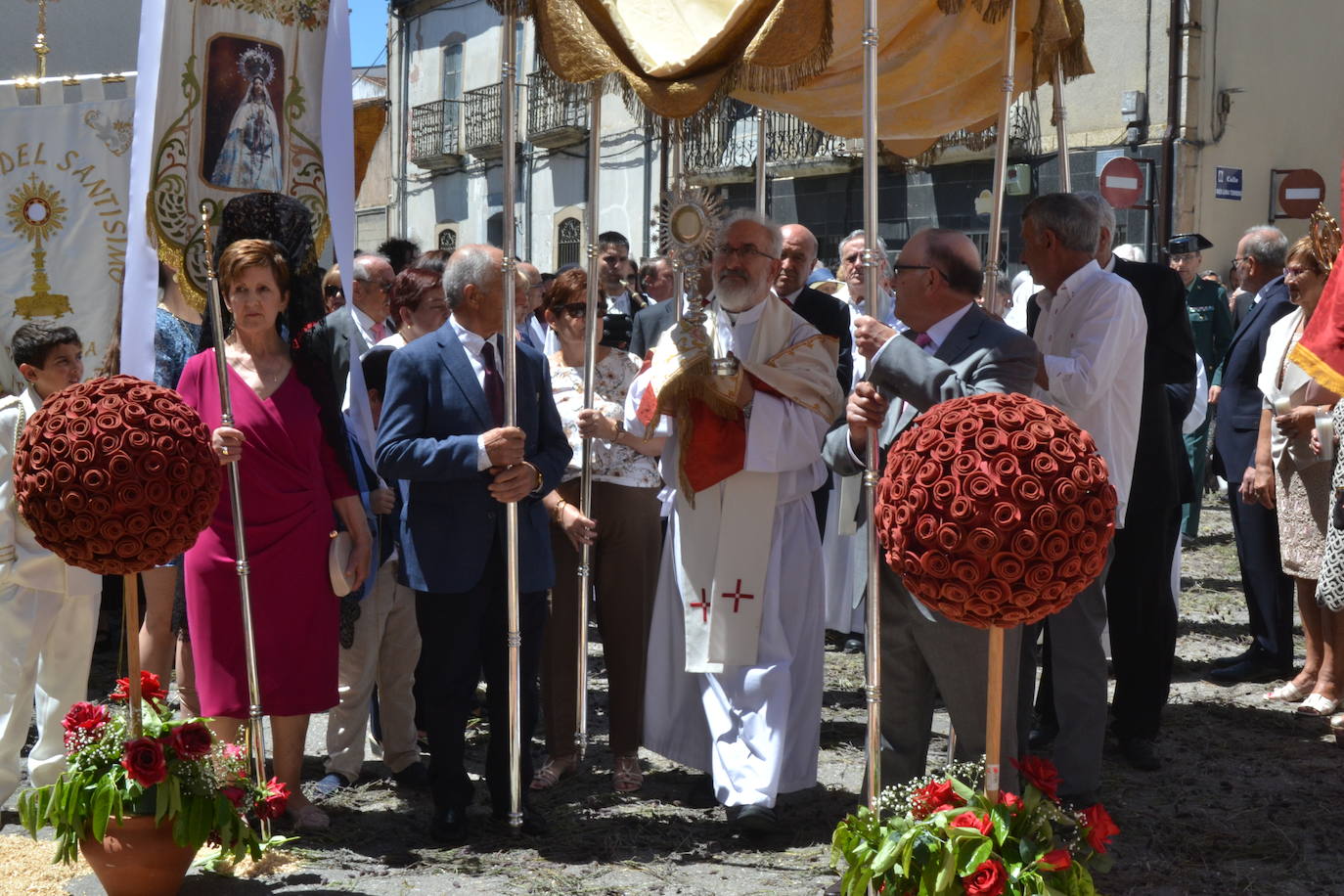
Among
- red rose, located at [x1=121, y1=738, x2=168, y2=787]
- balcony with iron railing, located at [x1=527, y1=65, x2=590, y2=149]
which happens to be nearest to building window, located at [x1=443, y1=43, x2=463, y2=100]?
balcony with iron railing, located at [x1=527, y1=65, x2=590, y2=149]

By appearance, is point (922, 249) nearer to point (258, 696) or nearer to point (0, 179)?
point (258, 696)

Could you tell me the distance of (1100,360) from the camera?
566cm

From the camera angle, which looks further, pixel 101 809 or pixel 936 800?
pixel 101 809

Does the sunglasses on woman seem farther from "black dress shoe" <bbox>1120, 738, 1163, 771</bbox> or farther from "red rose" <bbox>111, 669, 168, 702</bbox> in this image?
"black dress shoe" <bbox>1120, 738, 1163, 771</bbox>

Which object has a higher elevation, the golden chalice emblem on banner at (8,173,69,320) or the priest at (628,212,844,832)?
the golden chalice emblem on banner at (8,173,69,320)

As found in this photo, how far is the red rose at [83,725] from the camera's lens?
4.61 metres

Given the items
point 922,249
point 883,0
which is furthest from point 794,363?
point 883,0

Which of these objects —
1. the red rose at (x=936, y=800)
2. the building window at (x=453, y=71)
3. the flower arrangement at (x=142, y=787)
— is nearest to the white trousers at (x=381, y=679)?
the flower arrangement at (x=142, y=787)

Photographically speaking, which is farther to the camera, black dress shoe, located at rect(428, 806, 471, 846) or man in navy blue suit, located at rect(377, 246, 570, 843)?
black dress shoe, located at rect(428, 806, 471, 846)

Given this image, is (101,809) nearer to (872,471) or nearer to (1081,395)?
(872,471)

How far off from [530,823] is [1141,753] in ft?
8.51

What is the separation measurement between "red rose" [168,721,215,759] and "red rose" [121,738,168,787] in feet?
0.26

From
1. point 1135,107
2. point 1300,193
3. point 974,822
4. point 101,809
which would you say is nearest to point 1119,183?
point 1300,193

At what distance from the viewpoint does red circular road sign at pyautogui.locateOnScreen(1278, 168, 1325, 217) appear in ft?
52.5
